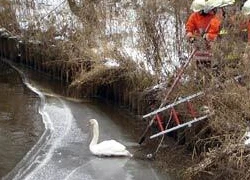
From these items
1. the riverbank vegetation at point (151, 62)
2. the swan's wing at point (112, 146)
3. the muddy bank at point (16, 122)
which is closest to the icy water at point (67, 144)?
the muddy bank at point (16, 122)

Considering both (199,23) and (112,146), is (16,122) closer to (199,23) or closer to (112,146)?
(112,146)

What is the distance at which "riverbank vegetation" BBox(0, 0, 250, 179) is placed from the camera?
9891 mm

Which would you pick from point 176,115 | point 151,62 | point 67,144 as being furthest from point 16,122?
point 176,115

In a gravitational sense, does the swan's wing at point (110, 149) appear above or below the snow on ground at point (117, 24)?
below

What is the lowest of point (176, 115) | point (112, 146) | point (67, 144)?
point (67, 144)

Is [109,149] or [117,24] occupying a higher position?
[117,24]

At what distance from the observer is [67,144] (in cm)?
1223

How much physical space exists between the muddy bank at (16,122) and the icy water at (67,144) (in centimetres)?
2

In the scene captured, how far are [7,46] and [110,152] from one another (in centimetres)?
1332

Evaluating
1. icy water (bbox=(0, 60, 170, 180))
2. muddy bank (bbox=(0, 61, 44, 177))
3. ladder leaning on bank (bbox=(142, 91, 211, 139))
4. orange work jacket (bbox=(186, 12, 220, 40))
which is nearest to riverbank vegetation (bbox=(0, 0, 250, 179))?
ladder leaning on bank (bbox=(142, 91, 211, 139))

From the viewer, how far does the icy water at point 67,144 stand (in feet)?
34.8

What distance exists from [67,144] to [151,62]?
12.2ft

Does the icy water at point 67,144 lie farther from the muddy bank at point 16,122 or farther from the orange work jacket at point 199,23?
the orange work jacket at point 199,23

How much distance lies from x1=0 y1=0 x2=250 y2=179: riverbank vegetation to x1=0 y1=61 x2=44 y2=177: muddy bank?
144 cm
